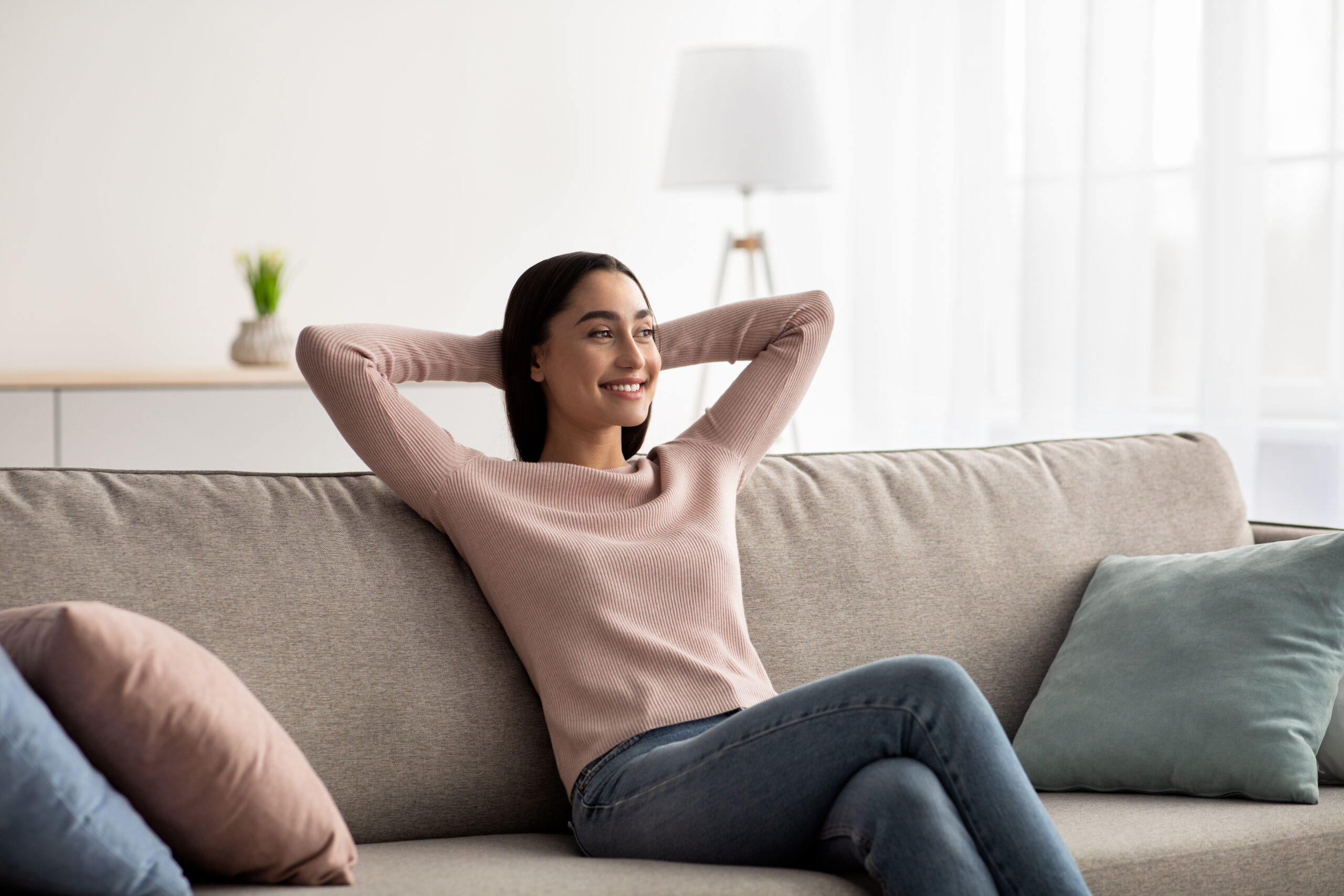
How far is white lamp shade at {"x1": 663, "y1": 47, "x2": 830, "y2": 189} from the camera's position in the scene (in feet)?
11.4

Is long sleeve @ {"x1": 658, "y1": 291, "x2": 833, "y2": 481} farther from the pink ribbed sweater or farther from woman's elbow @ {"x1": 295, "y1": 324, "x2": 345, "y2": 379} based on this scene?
woman's elbow @ {"x1": 295, "y1": 324, "x2": 345, "y2": 379}

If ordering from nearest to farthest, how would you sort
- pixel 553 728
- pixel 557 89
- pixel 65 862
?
pixel 65 862 < pixel 553 728 < pixel 557 89

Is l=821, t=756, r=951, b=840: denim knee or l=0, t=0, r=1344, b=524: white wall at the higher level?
l=0, t=0, r=1344, b=524: white wall

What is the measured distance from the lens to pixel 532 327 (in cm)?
185

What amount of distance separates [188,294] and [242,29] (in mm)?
805

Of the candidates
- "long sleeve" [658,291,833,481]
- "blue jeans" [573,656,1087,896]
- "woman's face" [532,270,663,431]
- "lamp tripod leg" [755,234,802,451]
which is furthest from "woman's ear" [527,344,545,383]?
"lamp tripod leg" [755,234,802,451]

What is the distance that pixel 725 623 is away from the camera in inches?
64.5

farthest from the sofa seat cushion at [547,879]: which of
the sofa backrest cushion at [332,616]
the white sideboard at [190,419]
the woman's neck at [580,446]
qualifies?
the white sideboard at [190,419]

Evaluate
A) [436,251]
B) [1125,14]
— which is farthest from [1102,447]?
[436,251]

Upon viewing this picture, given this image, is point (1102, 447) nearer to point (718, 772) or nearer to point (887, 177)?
point (718, 772)

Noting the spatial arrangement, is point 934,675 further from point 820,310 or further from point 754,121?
point 754,121

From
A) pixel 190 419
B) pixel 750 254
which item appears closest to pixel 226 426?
pixel 190 419

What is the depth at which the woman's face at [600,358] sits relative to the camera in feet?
5.93

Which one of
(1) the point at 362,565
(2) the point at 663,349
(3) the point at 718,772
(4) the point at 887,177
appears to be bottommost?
(3) the point at 718,772
